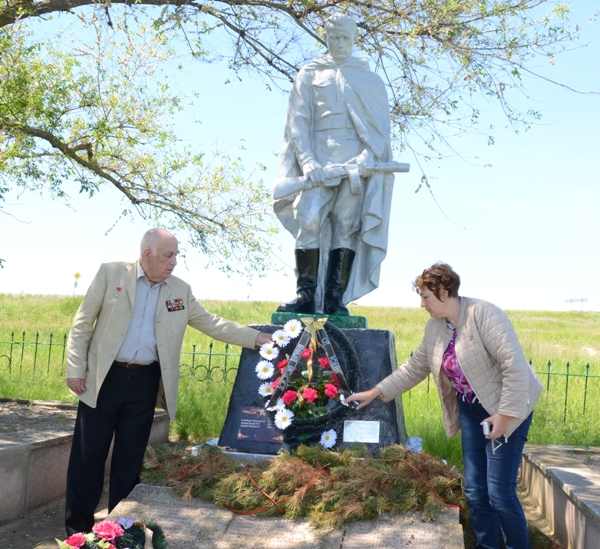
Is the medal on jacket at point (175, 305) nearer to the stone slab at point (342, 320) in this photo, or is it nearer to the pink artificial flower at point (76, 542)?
the stone slab at point (342, 320)

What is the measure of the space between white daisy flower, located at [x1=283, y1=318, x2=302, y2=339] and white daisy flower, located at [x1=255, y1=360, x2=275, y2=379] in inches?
9.7

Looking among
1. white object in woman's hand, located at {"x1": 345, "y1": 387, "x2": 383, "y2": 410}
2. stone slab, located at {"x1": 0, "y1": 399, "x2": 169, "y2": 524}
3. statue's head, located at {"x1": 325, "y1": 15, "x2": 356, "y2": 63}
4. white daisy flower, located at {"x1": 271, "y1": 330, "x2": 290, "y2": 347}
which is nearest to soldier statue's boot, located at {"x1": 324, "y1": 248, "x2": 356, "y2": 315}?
white daisy flower, located at {"x1": 271, "y1": 330, "x2": 290, "y2": 347}

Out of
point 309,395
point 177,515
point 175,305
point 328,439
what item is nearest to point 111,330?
point 175,305

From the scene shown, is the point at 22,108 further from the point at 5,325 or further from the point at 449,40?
the point at 5,325

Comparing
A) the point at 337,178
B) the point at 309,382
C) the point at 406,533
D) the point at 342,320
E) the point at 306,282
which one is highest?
the point at 337,178

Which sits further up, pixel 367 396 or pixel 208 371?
pixel 367 396

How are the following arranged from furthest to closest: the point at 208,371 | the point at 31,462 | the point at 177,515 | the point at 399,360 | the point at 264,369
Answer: the point at 399,360
the point at 208,371
the point at 31,462
the point at 264,369
the point at 177,515

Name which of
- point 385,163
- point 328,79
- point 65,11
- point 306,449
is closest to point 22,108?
point 65,11

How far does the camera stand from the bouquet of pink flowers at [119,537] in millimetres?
2963

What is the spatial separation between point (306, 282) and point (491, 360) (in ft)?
6.63

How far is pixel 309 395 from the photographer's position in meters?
4.60

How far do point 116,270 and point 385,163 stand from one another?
216 cm

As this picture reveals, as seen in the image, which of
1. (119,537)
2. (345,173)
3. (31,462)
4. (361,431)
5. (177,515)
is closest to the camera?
(119,537)

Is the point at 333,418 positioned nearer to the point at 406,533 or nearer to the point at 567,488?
the point at 406,533
